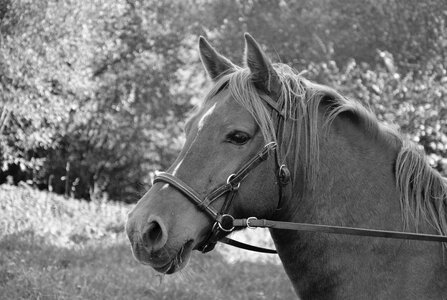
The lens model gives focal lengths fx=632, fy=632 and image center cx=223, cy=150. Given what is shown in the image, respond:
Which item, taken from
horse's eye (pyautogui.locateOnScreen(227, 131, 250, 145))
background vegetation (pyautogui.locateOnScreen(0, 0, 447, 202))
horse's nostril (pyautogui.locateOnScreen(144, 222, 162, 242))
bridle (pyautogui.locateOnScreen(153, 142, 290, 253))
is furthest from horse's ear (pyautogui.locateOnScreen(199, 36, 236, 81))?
background vegetation (pyautogui.locateOnScreen(0, 0, 447, 202))

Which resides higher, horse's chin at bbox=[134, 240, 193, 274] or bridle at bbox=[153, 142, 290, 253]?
bridle at bbox=[153, 142, 290, 253]

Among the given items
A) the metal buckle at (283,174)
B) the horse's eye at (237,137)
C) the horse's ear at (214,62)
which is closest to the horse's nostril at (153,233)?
the horse's eye at (237,137)

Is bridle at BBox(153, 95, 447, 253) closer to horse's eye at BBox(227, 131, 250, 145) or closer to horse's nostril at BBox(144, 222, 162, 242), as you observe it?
horse's eye at BBox(227, 131, 250, 145)

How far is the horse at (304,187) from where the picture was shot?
2.93 m

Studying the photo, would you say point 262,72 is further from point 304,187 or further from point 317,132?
point 304,187

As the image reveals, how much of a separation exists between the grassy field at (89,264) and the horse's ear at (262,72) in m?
2.68

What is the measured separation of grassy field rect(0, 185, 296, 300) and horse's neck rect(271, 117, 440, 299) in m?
2.48

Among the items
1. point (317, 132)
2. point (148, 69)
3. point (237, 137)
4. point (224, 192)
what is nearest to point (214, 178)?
point (224, 192)

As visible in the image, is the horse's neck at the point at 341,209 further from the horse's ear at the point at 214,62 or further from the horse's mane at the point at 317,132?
the horse's ear at the point at 214,62

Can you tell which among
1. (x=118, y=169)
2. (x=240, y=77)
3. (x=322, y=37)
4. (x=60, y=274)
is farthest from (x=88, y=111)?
(x=240, y=77)

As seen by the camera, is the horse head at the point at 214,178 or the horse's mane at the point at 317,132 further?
the horse's mane at the point at 317,132

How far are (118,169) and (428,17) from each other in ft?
26.3

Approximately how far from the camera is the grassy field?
6.71 m

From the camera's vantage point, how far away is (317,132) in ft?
10.4
